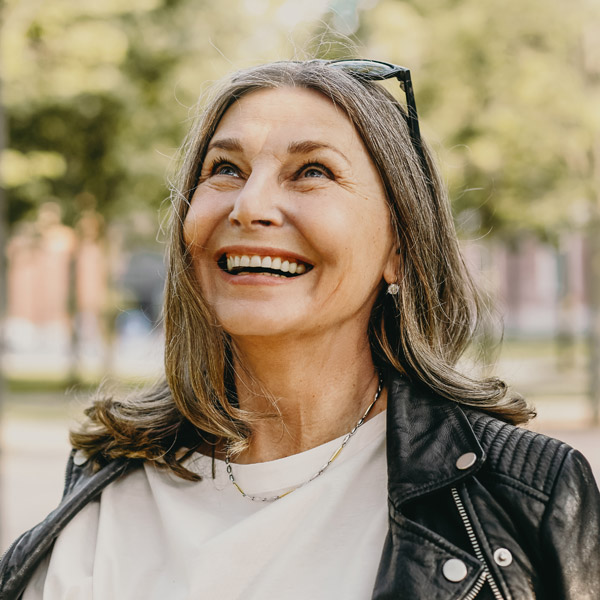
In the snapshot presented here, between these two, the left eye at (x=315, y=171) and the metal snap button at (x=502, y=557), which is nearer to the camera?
the metal snap button at (x=502, y=557)

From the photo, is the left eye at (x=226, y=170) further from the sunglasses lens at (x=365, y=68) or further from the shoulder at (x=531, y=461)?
the shoulder at (x=531, y=461)

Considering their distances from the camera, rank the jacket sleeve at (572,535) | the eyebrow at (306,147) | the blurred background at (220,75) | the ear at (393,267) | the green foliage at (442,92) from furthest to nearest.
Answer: the green foliage at (442,92) < the blurred background at (220,75) < the ear at (393,267) < the eyebrow at (306,147) < the jacket sleeve at (572,535)

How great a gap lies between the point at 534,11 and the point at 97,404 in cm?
1060

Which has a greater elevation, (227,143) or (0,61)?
(0,61)

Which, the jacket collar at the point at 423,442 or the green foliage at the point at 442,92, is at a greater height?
the green foliage at the point at 442,92

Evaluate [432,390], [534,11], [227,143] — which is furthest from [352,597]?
[534,11]

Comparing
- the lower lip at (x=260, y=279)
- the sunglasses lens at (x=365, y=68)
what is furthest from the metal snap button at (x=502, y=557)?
the sunglasses lens at (x=365, y=68)

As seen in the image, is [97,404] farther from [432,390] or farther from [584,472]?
[584,472]

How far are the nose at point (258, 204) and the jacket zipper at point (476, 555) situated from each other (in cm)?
70

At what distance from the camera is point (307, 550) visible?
1883 mm

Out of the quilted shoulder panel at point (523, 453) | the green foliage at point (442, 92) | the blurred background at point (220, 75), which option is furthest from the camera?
the green foliage at point (442, 92)

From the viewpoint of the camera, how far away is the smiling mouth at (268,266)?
1945 millimetres

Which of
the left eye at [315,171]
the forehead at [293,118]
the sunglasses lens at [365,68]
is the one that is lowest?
the left eye at [315,171]

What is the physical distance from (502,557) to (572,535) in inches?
5.4
